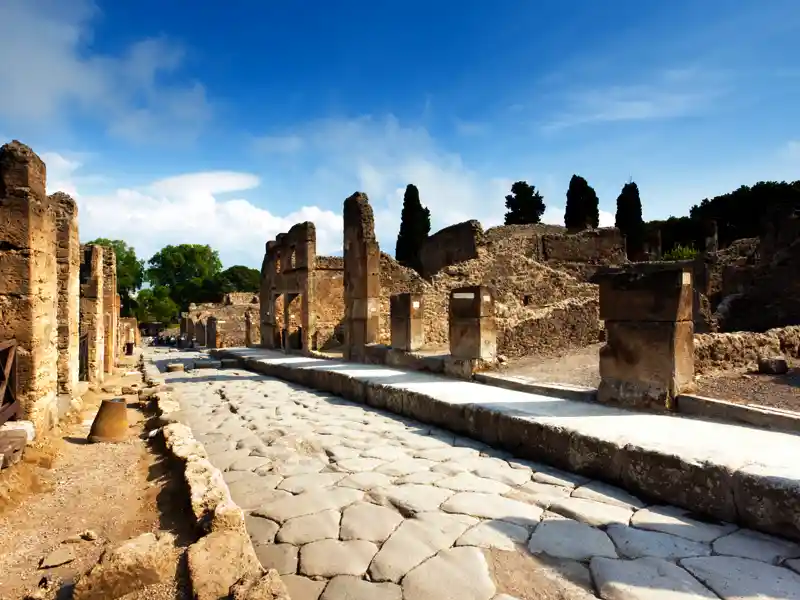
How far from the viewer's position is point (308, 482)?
371 cm

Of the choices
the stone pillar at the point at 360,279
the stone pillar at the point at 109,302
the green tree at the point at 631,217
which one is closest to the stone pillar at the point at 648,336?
the stone pillar at the point at 360,279

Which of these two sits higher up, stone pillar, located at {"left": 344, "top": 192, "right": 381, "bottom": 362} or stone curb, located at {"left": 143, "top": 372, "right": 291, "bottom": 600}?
stone pillar, located at {"left": 344, "top": 192, "right": 381, "bottom": 362}

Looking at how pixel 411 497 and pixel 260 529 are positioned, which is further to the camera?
pixel 411 497

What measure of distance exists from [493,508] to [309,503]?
1.17m

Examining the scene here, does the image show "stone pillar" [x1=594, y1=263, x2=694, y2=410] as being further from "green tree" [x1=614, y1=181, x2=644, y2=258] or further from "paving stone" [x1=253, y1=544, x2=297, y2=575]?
"green tree" [x1=614, y1=181, x2=644, y2=258]

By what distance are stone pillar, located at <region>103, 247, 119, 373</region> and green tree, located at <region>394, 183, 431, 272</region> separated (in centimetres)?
2454

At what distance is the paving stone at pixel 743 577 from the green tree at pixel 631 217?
4108 cm

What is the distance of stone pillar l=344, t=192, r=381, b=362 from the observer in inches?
473

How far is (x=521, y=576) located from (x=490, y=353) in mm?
6153

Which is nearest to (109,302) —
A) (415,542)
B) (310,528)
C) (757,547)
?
(310,528)

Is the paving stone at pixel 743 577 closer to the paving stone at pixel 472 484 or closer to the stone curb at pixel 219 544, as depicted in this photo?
the paving stone at pixel 472 484

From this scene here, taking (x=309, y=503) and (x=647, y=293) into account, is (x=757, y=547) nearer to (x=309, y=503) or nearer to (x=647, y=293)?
(x=309, y=503)

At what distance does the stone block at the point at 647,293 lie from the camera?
5.02m

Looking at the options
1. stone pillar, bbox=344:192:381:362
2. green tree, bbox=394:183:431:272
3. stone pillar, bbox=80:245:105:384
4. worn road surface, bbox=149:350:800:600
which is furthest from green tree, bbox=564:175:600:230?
worn road surface, bbox=149:350:800:600
